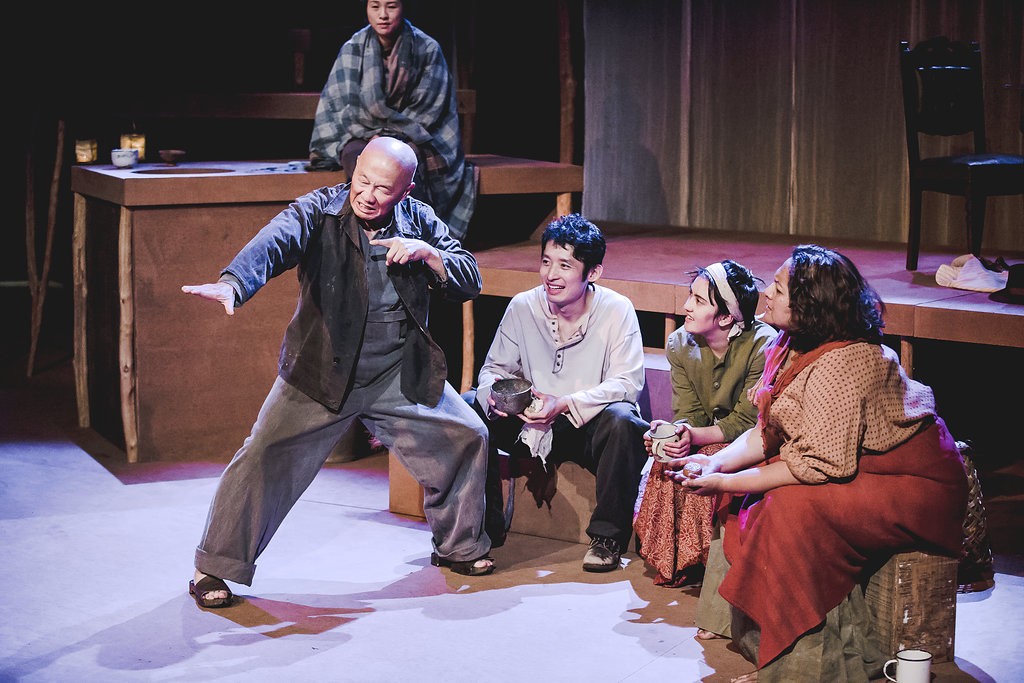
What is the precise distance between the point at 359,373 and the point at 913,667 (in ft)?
6.51

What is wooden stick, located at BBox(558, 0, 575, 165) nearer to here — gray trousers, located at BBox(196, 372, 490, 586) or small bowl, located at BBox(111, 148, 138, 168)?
small bowl, located at BBox(111, 148, 138, 168)

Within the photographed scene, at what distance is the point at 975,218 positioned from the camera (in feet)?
19.4

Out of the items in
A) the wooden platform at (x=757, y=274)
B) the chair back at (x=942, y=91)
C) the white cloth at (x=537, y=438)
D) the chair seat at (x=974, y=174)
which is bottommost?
the white cloth at (x=537, y=438)

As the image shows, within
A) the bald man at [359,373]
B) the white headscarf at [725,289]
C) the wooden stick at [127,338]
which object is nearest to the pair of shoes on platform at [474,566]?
the bald man at [359,373]

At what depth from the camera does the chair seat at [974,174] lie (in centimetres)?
577

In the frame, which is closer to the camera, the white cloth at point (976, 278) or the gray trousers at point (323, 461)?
the gray trousers at point (323, 461)

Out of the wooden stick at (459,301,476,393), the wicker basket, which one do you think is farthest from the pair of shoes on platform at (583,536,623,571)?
the wooden stick at (459,301,476,393)

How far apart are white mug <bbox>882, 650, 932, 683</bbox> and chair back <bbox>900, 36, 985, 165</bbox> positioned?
124 inches

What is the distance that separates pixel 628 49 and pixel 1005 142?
Answer: 2755 millimetres

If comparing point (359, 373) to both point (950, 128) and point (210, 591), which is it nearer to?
point (210, 591)

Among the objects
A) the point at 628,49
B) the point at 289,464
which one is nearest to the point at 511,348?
the point at 289,464

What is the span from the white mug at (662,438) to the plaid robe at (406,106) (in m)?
2.37

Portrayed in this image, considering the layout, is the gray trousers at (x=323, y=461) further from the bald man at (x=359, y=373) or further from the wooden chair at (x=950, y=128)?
the wooden chair at (x=950, y=128)

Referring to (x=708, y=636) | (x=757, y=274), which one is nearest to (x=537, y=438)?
(x=708, y=636)
